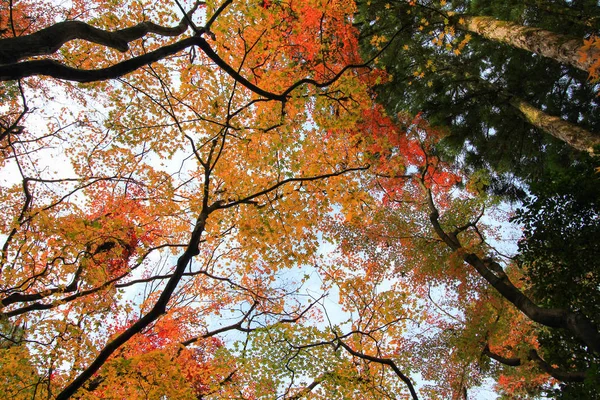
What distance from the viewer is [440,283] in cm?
1210

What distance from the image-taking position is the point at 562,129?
7.11 m

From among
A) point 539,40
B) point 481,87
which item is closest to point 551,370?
point 539,40

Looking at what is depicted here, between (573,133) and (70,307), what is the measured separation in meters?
11.3

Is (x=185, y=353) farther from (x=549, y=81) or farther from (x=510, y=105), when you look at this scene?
(x=549, y=81)

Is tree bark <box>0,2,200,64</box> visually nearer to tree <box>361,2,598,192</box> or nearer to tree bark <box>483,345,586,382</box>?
tree <box>361,2,598,192</box>

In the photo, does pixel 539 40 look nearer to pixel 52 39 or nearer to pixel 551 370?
pixel 551 370

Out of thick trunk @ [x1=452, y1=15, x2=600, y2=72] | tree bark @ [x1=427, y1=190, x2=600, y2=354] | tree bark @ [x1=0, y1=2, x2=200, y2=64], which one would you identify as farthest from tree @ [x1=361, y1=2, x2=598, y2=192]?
tree bark @ [x1=0, y1=2, x2=200, y2=64]

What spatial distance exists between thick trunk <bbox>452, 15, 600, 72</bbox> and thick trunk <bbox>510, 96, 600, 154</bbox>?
1.58 m

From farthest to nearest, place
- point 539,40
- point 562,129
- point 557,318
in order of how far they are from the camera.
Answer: point 562,129 < point 539,40 < point 557,318

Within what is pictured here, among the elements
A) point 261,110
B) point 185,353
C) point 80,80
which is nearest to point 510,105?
point 261,110

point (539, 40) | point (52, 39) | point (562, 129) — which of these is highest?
point (539, 40)

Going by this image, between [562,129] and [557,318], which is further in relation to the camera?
[562,129]

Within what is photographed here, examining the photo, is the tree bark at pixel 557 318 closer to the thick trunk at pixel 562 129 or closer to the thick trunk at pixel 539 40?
the thick trunk at pixel 562 129

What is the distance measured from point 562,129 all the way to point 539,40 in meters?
2.17
